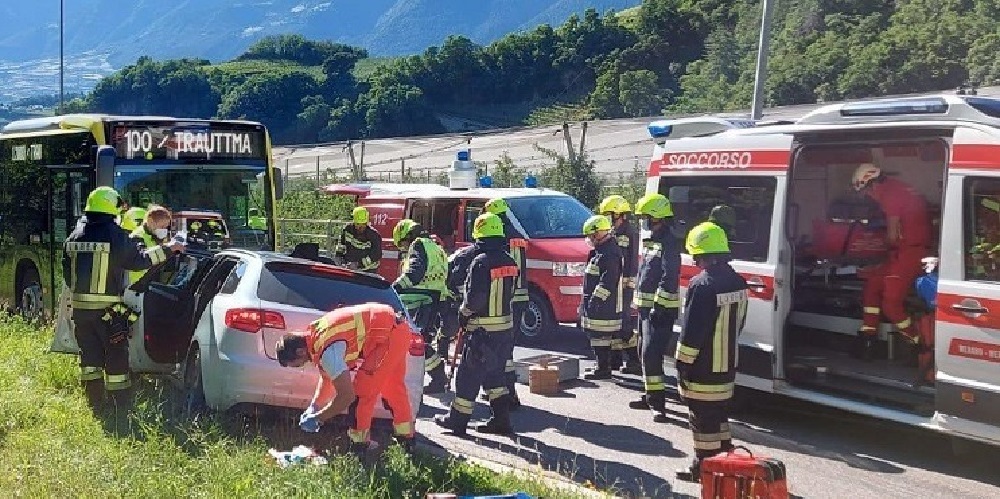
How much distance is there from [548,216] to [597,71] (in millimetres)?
57176

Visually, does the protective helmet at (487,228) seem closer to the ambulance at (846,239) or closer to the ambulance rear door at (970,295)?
the ambulance at (846,239)

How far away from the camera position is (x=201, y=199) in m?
12.1

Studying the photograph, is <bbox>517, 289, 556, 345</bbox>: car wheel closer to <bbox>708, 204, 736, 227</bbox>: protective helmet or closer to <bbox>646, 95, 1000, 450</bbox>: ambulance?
<bbox>646, 95, 1000, 450</bbox>: ambulance

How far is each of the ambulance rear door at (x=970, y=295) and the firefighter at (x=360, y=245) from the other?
6.31 meters

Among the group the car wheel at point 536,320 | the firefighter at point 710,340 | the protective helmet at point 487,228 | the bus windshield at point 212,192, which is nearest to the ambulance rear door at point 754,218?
the firefighter at point 710,340

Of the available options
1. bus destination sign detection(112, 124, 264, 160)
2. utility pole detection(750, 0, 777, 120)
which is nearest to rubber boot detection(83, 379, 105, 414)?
bus destination sign detection(112, 124, 264, 160)

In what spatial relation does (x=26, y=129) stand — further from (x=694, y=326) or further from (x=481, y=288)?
(x=694, y=326)

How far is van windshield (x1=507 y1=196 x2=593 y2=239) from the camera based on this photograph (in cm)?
1282

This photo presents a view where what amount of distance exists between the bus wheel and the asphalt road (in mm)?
6190

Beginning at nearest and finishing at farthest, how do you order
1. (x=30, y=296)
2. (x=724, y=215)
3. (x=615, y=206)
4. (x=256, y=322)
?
(x=256, y=322)
(x=724, y=215)
(x=615, y=206)
(x=30, y=296)

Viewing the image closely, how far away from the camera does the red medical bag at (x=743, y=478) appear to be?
543cm

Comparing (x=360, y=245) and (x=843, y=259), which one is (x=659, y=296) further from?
(x=360, y=245)

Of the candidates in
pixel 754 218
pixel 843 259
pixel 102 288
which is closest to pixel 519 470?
pixel 754 218

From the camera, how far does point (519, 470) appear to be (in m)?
6.87
